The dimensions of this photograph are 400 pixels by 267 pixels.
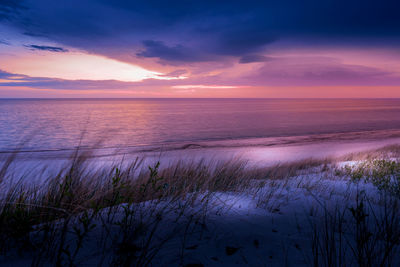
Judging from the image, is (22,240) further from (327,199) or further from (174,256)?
(327,199)

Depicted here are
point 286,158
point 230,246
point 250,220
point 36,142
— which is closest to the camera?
point 230,246

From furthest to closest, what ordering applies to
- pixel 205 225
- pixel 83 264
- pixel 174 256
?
pixel 205 225, pixel 174 256, pixel 83 264

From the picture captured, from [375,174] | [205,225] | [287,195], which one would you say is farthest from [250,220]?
[375,174]

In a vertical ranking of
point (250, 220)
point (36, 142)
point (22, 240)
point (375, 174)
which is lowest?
point (36, 142)

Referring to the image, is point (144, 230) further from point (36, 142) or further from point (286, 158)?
point (36, 142)

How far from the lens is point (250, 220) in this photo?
2879mm

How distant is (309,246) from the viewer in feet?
7.52

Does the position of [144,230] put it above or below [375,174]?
above

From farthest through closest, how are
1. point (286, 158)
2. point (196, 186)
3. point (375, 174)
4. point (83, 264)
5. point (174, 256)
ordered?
point (286, 158)
point (375, 174)
point (196, 186)
point (174, 256)
point (83, 264)

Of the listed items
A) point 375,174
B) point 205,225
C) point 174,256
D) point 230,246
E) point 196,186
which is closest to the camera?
point 174,256

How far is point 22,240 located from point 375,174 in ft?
25.7

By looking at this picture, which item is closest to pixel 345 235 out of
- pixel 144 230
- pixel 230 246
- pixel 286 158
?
pixel 230 246

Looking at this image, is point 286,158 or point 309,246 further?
point 286,158

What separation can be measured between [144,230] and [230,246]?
906 millimetres
